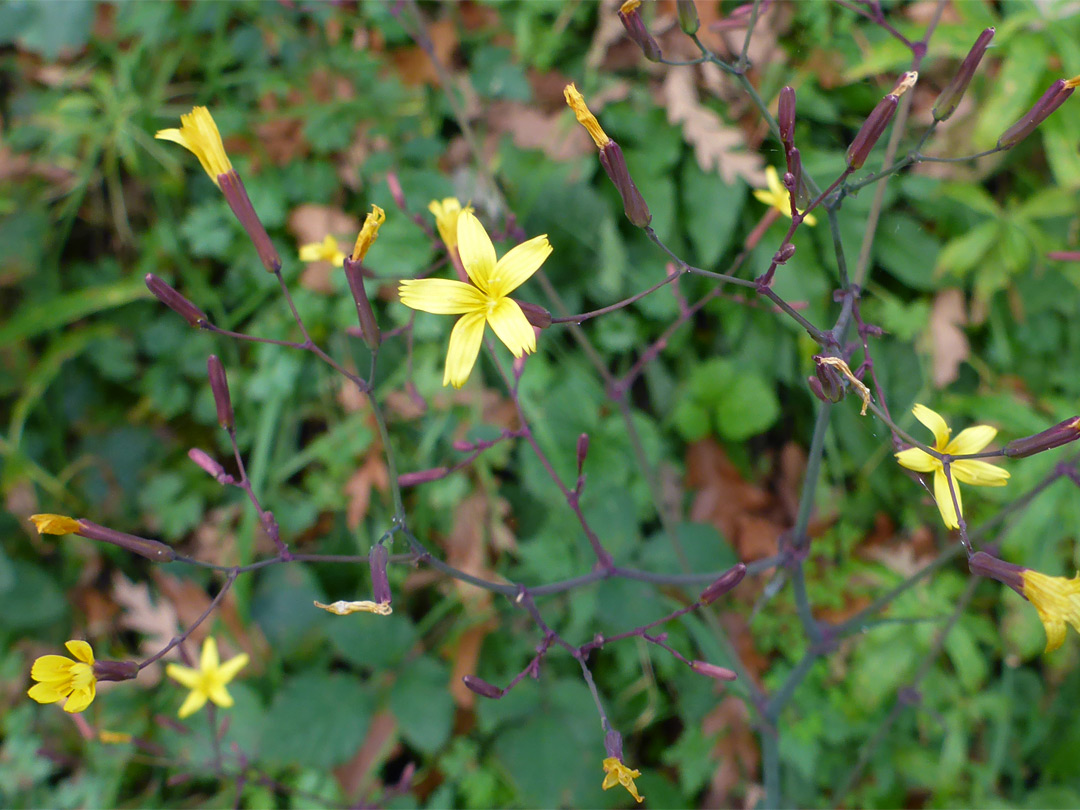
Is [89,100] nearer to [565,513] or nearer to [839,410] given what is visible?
[565,513]

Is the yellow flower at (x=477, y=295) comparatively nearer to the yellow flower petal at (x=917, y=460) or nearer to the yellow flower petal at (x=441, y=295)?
the yellow flower petal at (x=441, y=295)

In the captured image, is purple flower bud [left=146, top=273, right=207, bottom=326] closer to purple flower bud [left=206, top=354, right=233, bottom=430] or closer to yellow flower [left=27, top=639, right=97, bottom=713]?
purple flower bud [left=206, top=354, right=233, bottom=430]

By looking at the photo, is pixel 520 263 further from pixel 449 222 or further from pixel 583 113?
pixel 449 222

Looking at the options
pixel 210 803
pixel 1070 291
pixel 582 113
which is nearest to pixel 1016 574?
pixel 582 113

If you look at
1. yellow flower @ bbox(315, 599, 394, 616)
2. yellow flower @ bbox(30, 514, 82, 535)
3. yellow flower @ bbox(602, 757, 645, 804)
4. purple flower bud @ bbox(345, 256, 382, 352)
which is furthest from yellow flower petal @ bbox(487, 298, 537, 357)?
yellow flower @ bbox(30, 514, 82, 535)

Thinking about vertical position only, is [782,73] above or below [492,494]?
above
